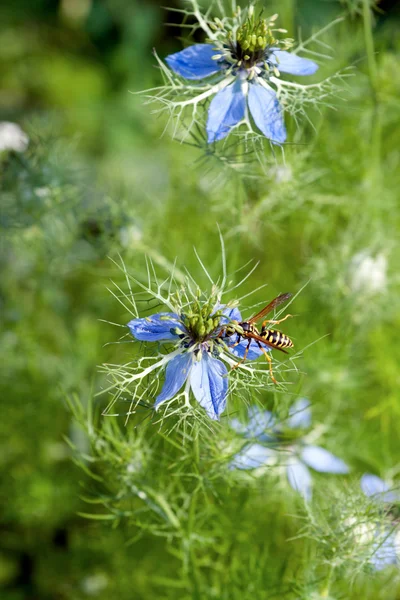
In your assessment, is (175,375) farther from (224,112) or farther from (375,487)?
(375,487)

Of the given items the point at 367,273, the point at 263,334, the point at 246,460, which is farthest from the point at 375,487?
the point at 263,334

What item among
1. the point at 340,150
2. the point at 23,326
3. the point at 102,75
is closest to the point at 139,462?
the point at 23,326

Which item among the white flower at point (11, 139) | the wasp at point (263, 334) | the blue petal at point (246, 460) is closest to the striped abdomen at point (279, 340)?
the wasp at point (263, 334)

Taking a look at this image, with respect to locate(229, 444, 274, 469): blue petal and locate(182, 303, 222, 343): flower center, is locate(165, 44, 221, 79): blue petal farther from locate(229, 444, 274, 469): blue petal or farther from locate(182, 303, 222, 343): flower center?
locate(229, 444, 274, 469): blue petal

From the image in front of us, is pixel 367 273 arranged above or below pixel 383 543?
above

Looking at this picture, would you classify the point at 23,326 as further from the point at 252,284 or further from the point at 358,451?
the point at 358,451

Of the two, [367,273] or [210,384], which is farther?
[367,273]

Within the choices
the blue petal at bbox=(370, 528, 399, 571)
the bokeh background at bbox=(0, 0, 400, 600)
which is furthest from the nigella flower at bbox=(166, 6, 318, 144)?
the blue petal at bbox=(370, 528, 399, 571)
